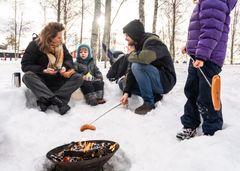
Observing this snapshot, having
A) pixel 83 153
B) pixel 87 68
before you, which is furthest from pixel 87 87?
pixel 83 153

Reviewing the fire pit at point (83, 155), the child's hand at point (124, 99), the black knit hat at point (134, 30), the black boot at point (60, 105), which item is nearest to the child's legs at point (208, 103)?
the fire pit at point (83, 155)

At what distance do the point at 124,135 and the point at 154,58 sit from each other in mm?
1238

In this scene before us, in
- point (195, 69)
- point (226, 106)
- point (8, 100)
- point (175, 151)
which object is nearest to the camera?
point (175, 151)

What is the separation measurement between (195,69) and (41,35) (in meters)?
2.38

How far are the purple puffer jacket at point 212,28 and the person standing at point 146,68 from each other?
109 centimetres

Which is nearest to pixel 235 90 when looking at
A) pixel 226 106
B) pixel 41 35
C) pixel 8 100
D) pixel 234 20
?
pixel 226 106

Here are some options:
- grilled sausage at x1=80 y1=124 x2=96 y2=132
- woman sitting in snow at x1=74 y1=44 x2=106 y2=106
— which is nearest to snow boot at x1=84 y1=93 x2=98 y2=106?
woman sitting in snow at x1=74 y1=44 x2=106 y2=106

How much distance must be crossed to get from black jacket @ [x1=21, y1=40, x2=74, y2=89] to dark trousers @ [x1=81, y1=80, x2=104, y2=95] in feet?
1.08

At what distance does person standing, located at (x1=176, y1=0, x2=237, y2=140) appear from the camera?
2869 mm

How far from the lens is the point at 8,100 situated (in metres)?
4.00

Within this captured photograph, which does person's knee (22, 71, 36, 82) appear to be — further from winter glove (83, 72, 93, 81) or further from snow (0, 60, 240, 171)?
winter glove (83, 72, 93, 81)

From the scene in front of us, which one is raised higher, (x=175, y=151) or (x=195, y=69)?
(x=195, y=69)

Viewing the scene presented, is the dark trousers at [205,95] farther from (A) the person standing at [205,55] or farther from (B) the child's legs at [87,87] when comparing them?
(B) the child's legs at [87,87]

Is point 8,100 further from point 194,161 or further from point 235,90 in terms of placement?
point 235,90
